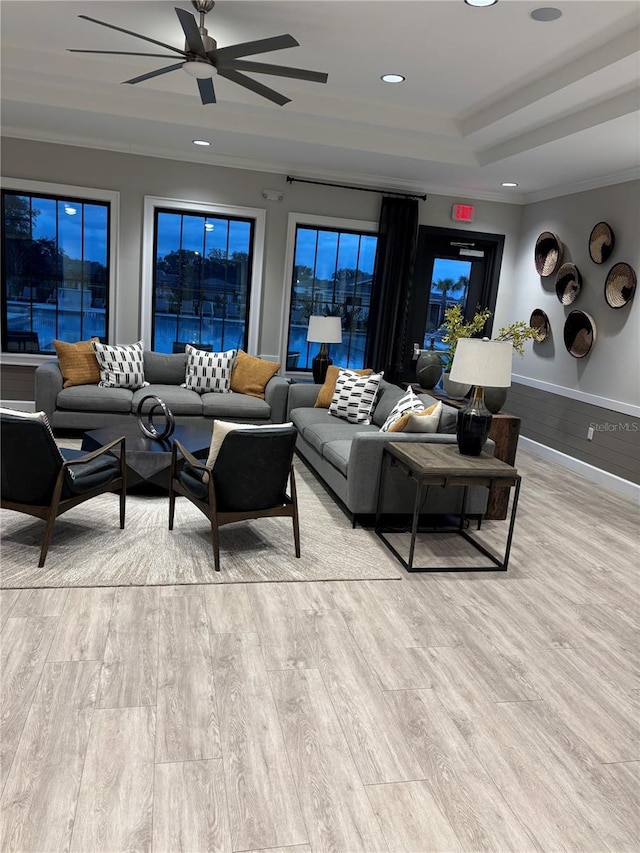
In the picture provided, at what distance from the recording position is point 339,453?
4.30 metres

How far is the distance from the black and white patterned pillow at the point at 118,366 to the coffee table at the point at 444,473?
2.98 m

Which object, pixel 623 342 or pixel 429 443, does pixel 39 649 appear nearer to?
pixel 429 443

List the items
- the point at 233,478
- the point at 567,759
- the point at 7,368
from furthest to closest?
the point at 7,368 → the point at 233,478 → the point at 567,759

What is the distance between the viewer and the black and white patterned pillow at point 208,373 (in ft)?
20.0

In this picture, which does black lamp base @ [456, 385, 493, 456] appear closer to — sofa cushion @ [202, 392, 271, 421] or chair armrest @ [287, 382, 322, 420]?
chair armrest @ [287, 382, 322, 420]

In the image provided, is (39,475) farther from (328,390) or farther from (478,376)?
(328,390)

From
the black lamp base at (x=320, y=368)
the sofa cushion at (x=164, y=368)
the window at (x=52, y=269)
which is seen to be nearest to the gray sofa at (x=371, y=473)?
the black lamp base at (x=320, y=368)

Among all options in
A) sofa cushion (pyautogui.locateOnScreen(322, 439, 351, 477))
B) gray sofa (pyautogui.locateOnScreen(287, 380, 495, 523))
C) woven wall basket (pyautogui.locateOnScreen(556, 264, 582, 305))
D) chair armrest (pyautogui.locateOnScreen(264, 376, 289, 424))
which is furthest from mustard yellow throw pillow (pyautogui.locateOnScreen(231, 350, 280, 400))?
woven wall basket (pyautogui.locateOnScreen(556, 264, 582, 305))

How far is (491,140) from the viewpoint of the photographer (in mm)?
5555

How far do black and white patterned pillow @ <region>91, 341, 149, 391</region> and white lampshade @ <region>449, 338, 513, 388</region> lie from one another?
11.2ft

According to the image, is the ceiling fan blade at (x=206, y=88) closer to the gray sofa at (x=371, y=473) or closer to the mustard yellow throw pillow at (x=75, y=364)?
the gray sofa at (x=371, y=473)

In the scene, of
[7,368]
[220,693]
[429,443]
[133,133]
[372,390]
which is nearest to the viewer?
[220,693]

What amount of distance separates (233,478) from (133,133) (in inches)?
160

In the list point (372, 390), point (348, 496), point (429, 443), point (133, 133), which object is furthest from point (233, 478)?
point (133, 133)
